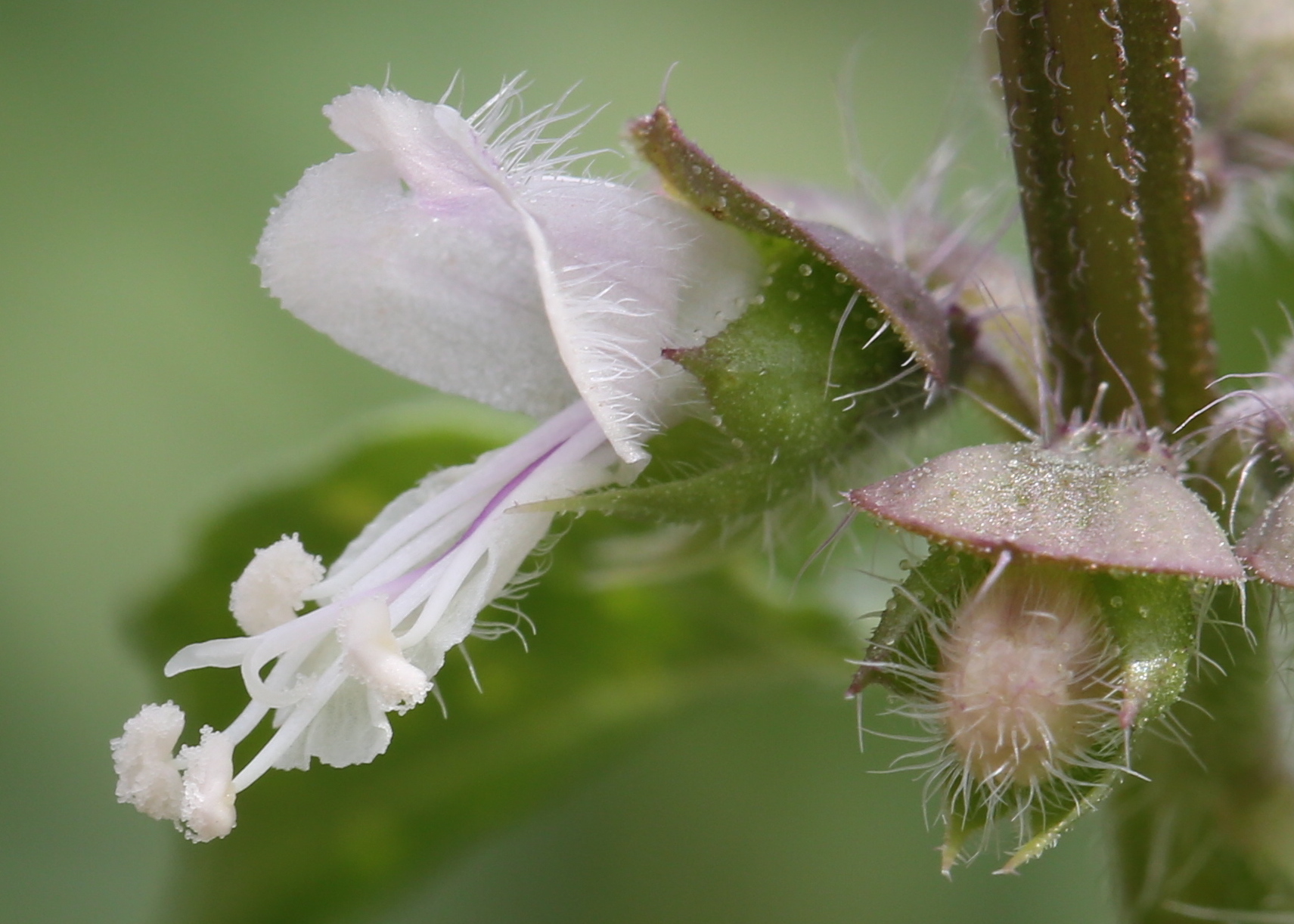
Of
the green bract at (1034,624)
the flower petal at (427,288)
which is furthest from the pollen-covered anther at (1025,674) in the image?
the flower petal at (427,288)

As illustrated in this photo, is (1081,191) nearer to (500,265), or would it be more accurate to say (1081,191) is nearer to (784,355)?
(784,355)

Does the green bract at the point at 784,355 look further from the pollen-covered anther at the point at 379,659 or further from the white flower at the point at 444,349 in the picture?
the pollen-covered anther at the point at 379,659

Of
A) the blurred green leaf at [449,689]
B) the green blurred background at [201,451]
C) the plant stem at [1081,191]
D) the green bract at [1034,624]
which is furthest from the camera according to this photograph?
the green blurred background at [201,451]

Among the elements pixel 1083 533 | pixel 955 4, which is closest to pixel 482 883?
pixel 1083 533

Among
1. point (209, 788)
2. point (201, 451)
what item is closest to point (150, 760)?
point (209, 788)

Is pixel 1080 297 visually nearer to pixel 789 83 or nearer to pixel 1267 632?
pixel 1267 632

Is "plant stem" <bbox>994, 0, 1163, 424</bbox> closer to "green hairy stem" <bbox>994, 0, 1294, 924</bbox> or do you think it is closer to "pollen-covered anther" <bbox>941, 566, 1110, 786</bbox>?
"green hairy stem" <bbox>994, 0, 1294, 924</bbox>
